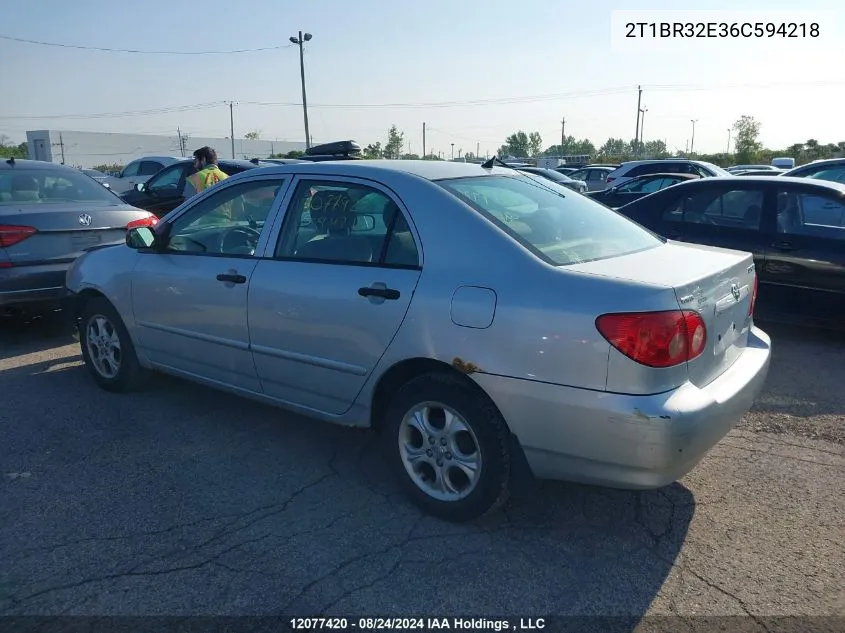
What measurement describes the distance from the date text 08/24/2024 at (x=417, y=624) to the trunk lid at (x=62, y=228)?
4844 millimetres

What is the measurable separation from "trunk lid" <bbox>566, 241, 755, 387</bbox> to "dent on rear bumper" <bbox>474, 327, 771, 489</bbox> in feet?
0.48

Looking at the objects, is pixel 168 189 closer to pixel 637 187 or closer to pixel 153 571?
pixel 153 571

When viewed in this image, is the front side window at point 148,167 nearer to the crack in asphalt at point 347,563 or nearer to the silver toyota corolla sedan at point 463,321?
the silver toyota corolla sedan at point 463,321

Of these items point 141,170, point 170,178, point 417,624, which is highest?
point 141,170

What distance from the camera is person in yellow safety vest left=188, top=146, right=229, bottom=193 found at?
7.46 metres

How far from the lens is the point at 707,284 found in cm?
305

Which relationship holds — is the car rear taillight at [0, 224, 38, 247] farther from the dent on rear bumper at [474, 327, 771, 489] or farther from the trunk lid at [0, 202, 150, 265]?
the dent on rear bumper at [474, 327, 771, 489]

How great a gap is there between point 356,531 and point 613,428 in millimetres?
1279

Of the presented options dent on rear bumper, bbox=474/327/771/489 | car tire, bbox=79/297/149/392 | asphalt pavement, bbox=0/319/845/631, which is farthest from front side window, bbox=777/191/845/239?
car tire, bbox=79/297/149/392

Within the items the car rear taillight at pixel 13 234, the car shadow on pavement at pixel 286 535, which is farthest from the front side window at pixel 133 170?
the car shadow on pavement at pixel 286 535

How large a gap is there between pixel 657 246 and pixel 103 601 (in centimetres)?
302

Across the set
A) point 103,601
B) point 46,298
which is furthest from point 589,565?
point 46,298

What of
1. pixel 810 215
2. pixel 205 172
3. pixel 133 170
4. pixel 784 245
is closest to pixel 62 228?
pixel 205 172

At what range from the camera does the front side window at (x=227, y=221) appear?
414cm
